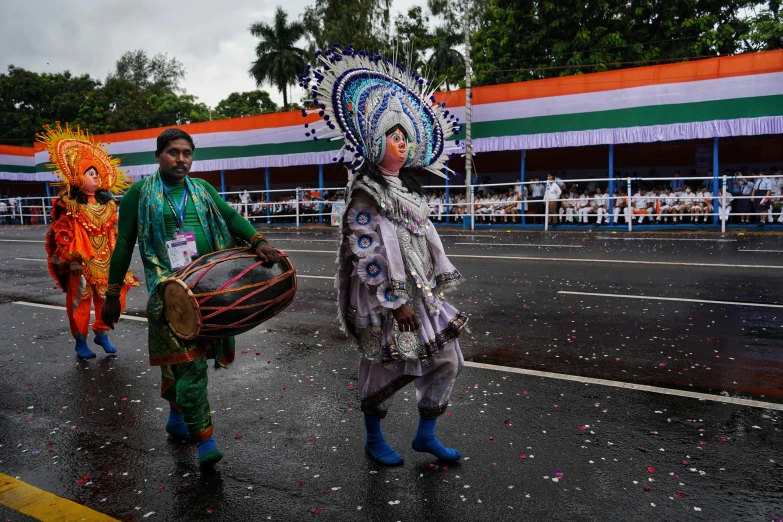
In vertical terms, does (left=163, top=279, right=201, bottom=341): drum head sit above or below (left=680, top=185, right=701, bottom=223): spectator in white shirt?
below

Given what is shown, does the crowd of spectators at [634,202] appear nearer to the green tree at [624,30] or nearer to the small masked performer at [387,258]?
the green tree at [624,30]

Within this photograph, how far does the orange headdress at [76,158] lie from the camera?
623cm

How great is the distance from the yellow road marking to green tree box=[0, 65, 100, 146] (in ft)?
172

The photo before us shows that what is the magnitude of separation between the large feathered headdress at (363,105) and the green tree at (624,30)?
25862 mm

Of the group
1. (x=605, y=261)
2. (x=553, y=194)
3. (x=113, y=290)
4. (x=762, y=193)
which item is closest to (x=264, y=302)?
(x=113, y=290)

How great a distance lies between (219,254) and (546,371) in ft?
9.66

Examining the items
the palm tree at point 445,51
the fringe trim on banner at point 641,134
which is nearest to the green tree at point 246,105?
the palm tree at point 445,51

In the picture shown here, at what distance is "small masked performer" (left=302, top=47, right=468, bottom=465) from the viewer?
3.45 metres

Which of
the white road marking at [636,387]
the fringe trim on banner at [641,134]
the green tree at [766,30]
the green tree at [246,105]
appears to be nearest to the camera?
the white road marking at [636,387]

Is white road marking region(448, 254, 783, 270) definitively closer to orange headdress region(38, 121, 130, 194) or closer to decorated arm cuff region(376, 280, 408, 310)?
orange headdress region(38, 121, 130, 194)

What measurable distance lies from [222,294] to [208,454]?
3.08ft

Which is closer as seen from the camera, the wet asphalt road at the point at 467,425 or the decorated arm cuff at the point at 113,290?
the wet asphalt road at the point at 467,425

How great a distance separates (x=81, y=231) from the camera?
20.6 feet

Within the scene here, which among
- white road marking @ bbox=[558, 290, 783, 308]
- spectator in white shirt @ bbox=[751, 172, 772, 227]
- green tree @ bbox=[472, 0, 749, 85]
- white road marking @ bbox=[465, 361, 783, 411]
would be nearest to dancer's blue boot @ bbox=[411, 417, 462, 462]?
white road marking @ bbox=[465, 361, 783, 411]
